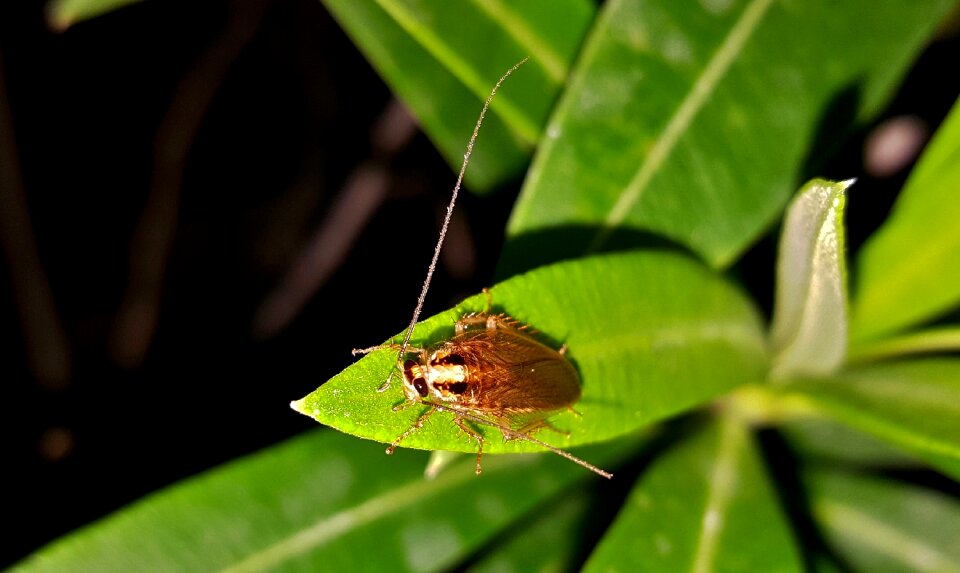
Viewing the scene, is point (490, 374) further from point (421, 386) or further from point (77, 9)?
point (77, 9)

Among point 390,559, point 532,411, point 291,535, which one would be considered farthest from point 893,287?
point 291,535

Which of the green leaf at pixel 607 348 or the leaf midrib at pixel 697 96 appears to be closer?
the green leaf at pixel 607 348

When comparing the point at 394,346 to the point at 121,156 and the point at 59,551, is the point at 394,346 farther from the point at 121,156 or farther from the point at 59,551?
the point at 121,156

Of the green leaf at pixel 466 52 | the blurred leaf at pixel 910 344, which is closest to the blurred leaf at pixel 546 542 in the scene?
the blurred leaf at pixel 910 344

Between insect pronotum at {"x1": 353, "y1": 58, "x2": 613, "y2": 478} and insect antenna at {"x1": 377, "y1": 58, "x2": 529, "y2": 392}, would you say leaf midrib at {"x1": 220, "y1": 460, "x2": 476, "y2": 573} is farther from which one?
insect antenna at {"x1": 377, "y1": 58, "x2": 529, "y2": 392}

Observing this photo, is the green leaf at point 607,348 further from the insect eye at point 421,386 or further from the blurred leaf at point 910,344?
the blurred leaf at point 910,344

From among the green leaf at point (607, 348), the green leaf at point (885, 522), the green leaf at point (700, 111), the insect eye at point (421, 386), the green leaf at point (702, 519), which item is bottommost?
the green leaf at point (885, 522)

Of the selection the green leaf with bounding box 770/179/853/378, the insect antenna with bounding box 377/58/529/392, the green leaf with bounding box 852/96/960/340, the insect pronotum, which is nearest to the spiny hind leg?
the insect pronotum
